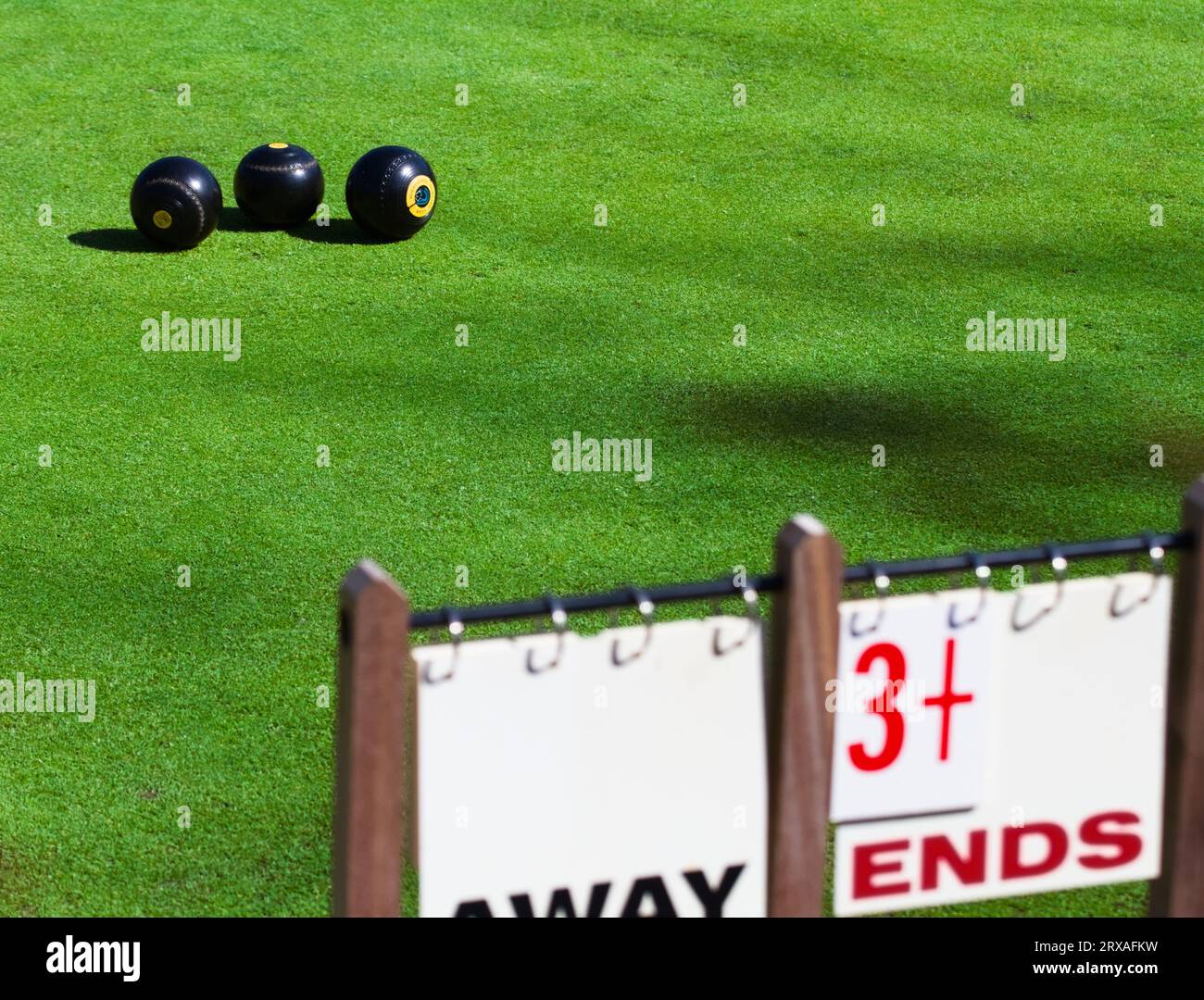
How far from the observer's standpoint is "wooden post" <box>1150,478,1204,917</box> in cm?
324

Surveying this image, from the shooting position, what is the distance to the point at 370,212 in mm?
10594

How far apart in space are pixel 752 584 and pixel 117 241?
8.60m

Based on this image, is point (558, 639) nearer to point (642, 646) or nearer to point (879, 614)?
point (642, 646)

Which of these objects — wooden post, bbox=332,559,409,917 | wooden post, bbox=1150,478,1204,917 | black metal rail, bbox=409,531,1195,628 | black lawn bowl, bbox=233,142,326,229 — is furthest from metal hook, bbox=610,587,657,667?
black lawn bowl, bbox=233,142,326,229

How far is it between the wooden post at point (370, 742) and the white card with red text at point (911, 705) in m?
0.82

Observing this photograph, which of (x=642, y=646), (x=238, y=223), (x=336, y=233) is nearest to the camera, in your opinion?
(x=642, y=646)

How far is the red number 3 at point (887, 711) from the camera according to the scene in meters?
3.16

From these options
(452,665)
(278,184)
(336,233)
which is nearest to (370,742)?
(452,665)

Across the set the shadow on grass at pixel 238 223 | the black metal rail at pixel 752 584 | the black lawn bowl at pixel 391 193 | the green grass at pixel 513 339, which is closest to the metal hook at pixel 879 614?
the black metal rail at pixel 752 584

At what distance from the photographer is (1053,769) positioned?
129 inches

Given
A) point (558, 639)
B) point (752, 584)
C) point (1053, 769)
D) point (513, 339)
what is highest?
point (513, 339)

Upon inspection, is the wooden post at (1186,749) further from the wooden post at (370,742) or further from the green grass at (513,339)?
the green grass at (513,339)
